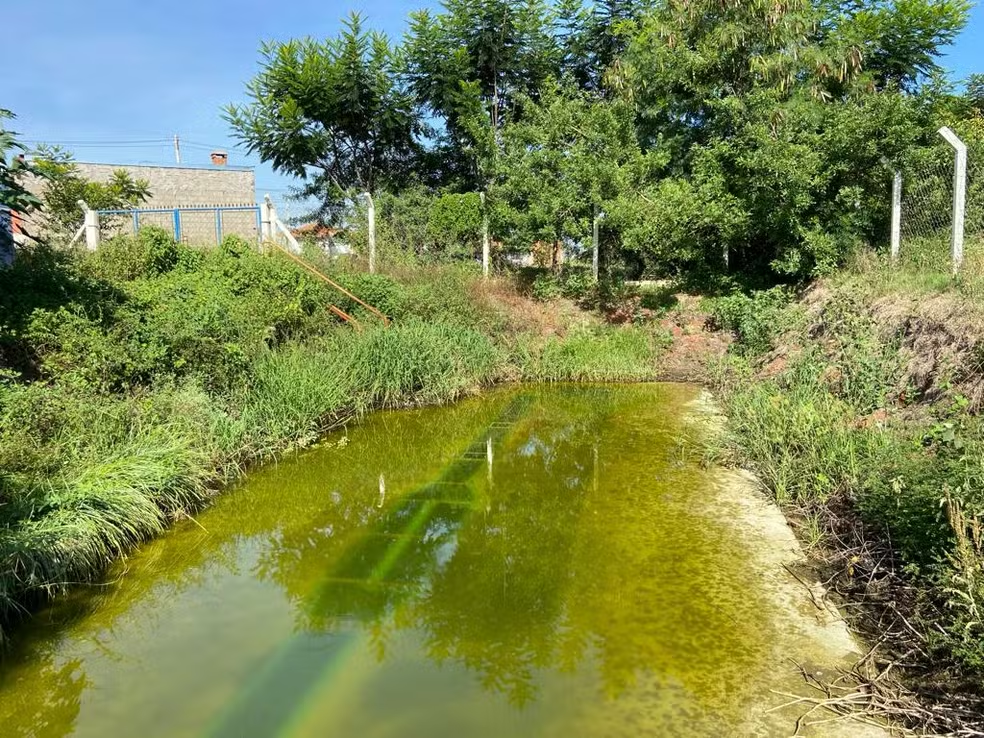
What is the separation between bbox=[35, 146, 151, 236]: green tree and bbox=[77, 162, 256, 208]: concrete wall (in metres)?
3.12

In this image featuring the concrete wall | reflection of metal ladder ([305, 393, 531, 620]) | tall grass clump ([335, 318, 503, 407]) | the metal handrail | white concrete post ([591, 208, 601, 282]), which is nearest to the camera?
reflection of metal ladder ([305, 393, 531, 620])

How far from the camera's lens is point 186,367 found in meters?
7.16

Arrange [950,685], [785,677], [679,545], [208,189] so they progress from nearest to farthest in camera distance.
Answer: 1. [950,685]
2. [785,677]
3. [679,545]
4. [208,189]

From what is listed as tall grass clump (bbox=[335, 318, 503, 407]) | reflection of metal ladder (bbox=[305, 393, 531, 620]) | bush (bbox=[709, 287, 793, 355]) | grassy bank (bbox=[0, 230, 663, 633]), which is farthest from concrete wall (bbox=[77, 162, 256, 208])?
reflection of metal ladder (bbox=[305, 393, 531, 620])

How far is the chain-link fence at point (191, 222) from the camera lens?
1388 cm

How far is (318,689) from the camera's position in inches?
137

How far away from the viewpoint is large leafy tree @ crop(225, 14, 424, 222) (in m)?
16.2

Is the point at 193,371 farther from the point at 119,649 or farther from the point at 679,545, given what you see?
the point at 679,545

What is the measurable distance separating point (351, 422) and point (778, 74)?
9.37 m

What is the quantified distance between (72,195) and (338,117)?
638 cm

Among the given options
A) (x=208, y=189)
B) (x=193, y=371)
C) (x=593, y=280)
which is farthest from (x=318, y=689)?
(x=208, y=189)

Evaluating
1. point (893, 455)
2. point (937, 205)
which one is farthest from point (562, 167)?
point (893, 455)

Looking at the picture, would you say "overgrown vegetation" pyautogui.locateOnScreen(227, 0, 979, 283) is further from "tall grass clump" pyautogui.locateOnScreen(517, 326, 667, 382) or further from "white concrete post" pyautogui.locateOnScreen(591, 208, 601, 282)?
"tall grass clump" pyautogui.locateOnScreen(517, 326, 667, 382)

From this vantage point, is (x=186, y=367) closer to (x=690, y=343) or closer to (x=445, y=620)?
(x=445, y=620)
